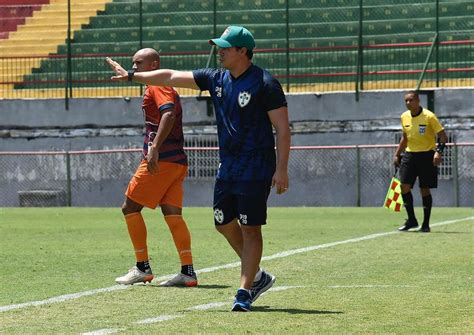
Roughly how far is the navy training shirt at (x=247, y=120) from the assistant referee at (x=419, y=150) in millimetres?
9783

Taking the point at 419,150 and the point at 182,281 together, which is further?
the point at 419,150

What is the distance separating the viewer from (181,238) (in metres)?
11.6

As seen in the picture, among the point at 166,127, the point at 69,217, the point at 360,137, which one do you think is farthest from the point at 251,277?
the point at 360,137

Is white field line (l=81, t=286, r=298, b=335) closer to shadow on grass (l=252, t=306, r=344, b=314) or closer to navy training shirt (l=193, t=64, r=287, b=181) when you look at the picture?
shadow on grass (l=252, t=306, r=344, b=314)

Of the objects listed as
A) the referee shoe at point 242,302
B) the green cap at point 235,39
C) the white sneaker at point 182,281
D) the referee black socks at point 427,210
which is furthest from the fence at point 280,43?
the referee shoe at point 242,302

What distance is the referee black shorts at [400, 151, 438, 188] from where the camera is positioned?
19.3m

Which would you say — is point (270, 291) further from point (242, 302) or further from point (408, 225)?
point (408, 225)

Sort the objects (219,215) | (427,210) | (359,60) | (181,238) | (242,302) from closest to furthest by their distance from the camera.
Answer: (242,302) < (219,215) < (181,238) < (427,210) < (359,60)

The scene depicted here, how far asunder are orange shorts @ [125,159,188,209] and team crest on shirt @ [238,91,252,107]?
2366mm

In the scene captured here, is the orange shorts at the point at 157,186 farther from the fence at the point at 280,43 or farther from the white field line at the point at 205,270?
the fence at the point at 280,43

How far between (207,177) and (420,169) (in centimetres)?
1219

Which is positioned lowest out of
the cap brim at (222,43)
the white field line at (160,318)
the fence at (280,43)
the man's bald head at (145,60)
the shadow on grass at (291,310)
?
the shadow on grass at (291,310)

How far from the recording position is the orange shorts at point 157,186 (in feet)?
38.1

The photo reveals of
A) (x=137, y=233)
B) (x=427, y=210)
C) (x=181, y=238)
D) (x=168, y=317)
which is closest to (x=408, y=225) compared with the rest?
(x=427, y=210)
